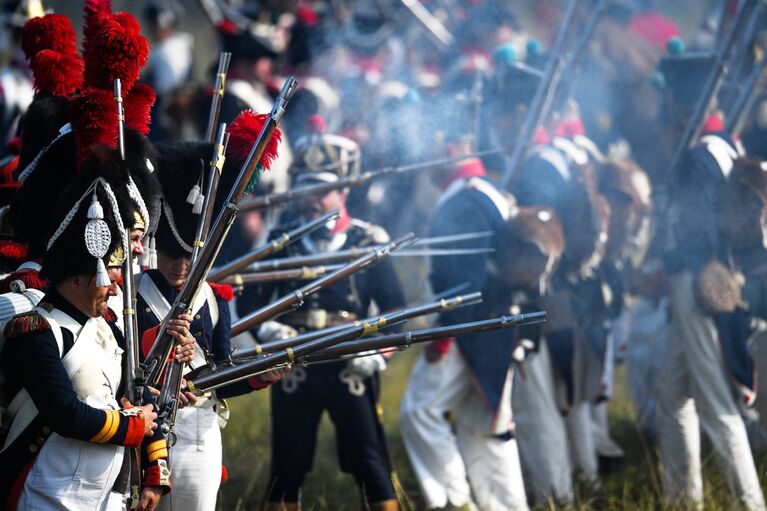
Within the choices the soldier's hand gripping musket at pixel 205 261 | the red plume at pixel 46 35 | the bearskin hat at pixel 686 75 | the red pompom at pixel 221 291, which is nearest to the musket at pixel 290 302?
the red pompom at pixel 221 291

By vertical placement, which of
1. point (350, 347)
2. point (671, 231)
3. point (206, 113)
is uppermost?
point (206, 113)

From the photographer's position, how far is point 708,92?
6020 mm

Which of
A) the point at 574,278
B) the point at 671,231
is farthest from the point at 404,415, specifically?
the point at 671,231

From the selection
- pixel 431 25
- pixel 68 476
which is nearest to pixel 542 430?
pixel 68 476

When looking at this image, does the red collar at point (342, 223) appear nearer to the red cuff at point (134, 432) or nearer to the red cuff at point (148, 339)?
the red cuff at point (148, 339)

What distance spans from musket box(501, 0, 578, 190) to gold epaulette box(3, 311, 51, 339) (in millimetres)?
3583

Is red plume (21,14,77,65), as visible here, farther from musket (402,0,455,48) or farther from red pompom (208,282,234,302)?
musket (402,0,455,48)

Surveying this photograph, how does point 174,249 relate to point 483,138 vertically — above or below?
below

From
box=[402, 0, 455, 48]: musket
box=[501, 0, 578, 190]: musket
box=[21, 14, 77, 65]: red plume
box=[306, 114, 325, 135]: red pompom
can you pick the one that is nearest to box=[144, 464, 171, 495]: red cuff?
box=[21, 14, 77, 65]: red plume

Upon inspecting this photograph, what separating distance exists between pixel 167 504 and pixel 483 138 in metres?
3.42

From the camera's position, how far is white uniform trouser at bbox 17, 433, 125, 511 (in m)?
2.90

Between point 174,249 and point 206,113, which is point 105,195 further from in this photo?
point 206,113

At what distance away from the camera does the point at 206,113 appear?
8789mm

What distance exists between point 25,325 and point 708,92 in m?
4.34
